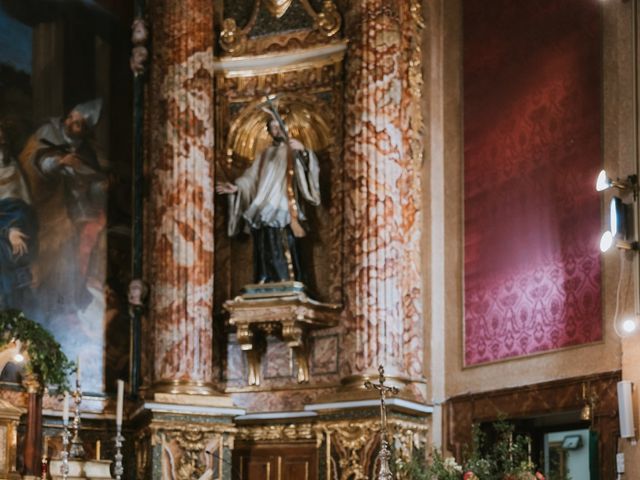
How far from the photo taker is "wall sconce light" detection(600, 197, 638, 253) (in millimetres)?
13613

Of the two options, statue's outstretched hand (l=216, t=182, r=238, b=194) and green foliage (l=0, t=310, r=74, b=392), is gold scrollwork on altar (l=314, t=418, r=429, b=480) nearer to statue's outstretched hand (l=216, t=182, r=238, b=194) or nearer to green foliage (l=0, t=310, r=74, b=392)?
green foliage (l=0, t=310, r=74, b=392)

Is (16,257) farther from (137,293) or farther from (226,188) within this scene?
(226,188)

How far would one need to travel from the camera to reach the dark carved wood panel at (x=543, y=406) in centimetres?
1386

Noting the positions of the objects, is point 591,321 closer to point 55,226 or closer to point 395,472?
point 395,472

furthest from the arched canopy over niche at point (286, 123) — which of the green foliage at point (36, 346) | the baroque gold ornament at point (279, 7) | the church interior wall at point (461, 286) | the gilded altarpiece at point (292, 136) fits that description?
the green foliage at point (36, 346)

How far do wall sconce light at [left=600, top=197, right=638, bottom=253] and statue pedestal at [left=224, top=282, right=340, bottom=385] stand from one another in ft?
12.6

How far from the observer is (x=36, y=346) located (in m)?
15.5

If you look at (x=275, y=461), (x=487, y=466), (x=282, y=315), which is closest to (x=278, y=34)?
(x=282, y=315)

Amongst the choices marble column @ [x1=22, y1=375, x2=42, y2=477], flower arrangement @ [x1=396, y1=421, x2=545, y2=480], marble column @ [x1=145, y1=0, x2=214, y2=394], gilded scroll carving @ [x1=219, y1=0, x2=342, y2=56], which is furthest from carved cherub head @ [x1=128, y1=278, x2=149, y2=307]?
flower arrangement @ [x1=396, y1=421, x2=545, y2=480]

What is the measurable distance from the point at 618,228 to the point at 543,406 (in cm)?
215

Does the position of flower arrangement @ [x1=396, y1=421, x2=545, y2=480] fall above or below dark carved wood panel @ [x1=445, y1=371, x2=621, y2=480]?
below

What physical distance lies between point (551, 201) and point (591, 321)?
1456 millimetres

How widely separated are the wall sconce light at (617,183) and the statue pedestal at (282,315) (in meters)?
3.91

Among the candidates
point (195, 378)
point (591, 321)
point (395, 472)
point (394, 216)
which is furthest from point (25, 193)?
point (591, 321)
